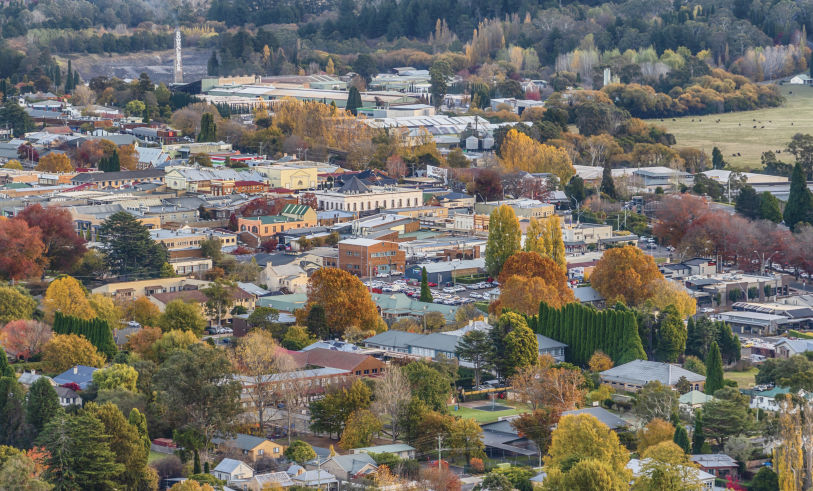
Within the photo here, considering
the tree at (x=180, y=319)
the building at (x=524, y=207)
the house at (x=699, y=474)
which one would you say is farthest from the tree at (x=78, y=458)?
the building at (x=524, y=207)

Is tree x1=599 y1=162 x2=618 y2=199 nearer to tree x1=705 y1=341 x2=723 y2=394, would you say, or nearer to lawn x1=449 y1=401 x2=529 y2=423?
tree x1=705 y1=341 x2=723 y2=394

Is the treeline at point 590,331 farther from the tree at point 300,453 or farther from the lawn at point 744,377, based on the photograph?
the tree at point 300,453

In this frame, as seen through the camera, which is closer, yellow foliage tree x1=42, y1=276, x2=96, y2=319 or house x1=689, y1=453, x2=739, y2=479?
house x1=689, y1=453, x2=739, y2=479

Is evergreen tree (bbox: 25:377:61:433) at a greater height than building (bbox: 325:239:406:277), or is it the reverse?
evergreen tree (bbox: 25:377:61:433)

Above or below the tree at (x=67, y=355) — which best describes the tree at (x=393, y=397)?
→ above

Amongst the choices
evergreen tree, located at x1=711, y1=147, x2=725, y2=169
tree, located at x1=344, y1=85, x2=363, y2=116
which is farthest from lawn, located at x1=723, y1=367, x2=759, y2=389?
tree, located at x1=344, y1=85, x2=363, y2=116

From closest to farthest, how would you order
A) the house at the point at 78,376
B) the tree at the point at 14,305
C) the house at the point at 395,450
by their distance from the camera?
the house at the point at 395,450
the house at the point at 78,376
the tree at the point at 14,305

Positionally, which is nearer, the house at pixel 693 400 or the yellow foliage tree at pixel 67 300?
the house at pixel 693 400
